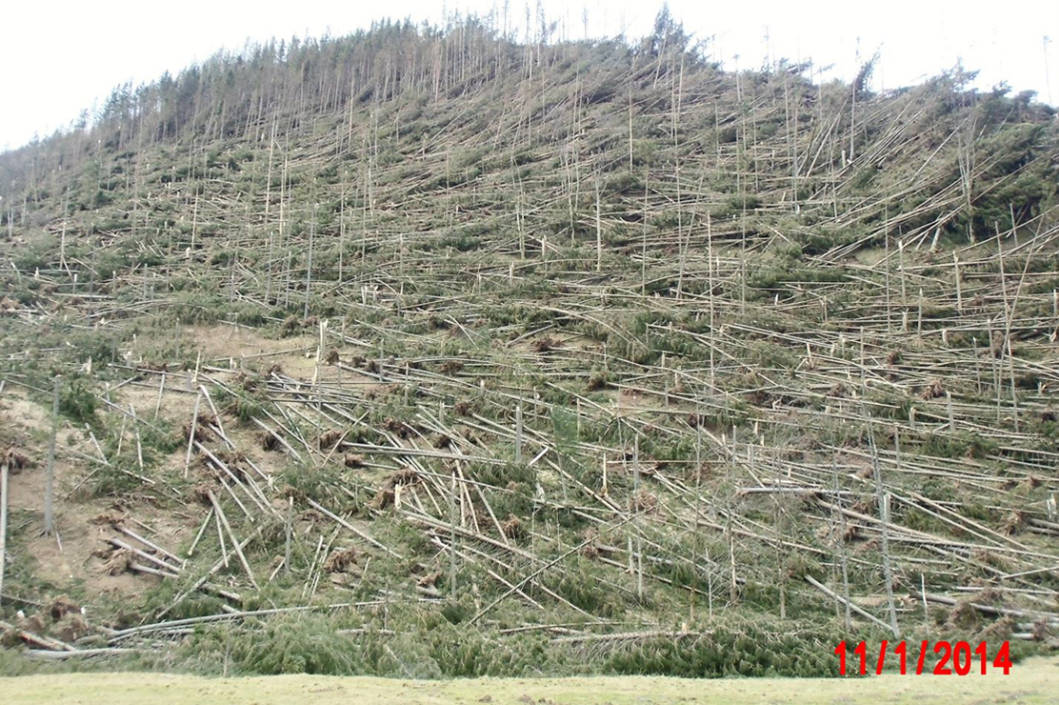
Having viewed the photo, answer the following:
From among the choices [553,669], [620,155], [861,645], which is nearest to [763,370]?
[861,645]

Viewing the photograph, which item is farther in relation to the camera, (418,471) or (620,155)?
(620,155)

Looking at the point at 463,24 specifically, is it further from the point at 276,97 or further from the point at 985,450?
the point at 985,450

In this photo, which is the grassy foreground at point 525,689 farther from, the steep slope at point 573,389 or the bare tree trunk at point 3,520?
the bare tree trunk at point 3,520

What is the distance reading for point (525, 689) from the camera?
7.70 m

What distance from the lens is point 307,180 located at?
32.4 metres

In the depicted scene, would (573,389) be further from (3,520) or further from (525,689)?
(3,520)

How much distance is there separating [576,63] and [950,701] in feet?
120

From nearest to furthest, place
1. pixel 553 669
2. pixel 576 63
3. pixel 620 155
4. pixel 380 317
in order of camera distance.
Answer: pixel 553 669 < pixel 380 317 < pixel 620 155 < pixel 576 63
